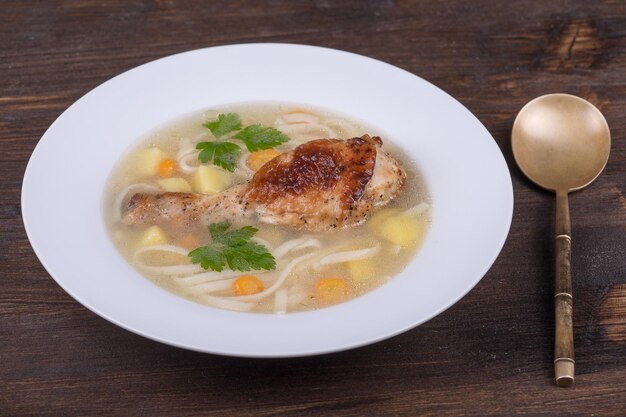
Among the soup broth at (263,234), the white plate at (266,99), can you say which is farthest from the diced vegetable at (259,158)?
the white plate at (266,99)

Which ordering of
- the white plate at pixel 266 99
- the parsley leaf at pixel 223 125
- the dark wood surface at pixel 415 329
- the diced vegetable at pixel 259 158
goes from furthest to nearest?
the parsley leaf at pixel 223 125 < the diced vegetable at pixel 259 158 < the dark wood surface at pixel 415 329 < the white plate at pixel 266 99

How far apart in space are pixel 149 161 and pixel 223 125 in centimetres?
55

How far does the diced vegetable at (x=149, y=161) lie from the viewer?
4852 millimetres

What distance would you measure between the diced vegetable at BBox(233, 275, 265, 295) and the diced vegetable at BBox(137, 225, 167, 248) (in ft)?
1.82

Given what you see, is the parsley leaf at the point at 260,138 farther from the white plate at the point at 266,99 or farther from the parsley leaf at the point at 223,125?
the white plate at the point at 266,99

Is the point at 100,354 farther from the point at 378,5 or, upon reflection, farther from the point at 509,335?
the point at 378,5

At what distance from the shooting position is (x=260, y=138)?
5.04 metres

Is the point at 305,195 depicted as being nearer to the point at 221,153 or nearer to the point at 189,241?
the point at 189,241

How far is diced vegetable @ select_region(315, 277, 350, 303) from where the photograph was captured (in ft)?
13.0

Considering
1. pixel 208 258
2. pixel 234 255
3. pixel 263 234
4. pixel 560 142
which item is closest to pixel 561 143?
pixel 560 142

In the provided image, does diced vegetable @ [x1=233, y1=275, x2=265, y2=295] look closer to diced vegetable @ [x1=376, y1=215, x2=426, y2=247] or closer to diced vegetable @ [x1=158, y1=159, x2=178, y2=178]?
diced vegetable @ [x1=376, y1=215, x2=426, y2=247]

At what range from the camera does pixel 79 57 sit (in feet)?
20.1

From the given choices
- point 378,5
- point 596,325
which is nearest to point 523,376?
point 596,325

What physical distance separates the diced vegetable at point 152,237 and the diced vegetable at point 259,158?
80cm
